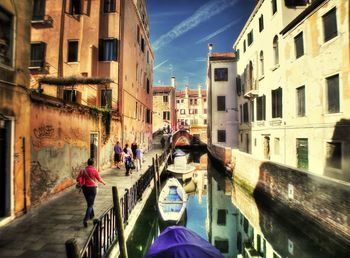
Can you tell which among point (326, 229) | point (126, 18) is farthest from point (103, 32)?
point (326, 229)

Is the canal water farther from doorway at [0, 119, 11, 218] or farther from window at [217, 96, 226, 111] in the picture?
window at [217, 96, 226, 111]

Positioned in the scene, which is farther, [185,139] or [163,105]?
[163,105]

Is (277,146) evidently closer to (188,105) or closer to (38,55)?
(38,55)

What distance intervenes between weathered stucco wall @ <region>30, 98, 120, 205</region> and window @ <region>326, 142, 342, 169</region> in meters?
11.0

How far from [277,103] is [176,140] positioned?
2518cm

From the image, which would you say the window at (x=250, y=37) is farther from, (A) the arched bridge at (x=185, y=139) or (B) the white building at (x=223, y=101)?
(A) the arched bridge at (x=185, y=139)

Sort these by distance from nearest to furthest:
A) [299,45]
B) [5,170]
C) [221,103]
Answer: [5,170]
[299,45]
[221,103]

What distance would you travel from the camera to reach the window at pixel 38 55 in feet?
52.6

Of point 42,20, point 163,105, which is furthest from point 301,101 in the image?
point 163,105

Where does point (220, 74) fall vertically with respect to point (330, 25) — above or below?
above

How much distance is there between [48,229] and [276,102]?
48.6 ft

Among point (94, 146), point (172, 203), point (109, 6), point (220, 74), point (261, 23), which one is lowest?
point (172, 203)

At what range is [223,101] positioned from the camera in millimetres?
28000

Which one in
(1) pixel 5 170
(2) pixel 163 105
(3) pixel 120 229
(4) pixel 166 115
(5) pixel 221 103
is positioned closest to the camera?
(3) pixel 120 229
